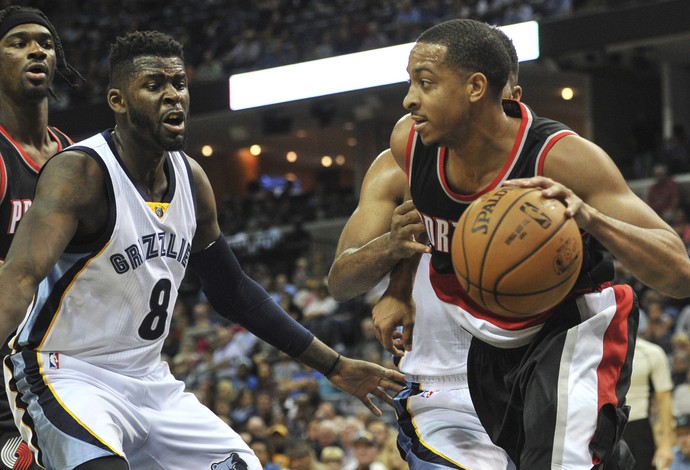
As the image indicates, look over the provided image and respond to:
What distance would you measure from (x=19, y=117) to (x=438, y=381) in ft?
6.95

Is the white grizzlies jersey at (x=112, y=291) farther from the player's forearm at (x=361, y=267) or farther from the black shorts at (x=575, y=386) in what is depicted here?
the black shorts at (x=575, y=386)

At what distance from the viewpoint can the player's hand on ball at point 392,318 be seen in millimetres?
4035

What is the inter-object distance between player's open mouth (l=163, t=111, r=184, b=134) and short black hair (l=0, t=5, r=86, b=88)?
892mm

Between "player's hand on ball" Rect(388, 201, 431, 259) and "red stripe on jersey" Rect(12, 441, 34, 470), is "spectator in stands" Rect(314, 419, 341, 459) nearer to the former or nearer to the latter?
"red stripe on jersey" Rect(12, 441, 34, 470)

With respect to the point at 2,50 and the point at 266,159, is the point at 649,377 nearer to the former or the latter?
the point at 2,50

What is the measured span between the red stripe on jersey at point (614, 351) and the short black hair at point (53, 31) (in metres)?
2.54

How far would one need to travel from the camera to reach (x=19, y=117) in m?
4.61

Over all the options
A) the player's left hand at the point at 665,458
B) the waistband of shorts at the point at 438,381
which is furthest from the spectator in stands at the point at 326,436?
the waistband of shorts at the point at 438,381

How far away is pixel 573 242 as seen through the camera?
3.21 meters

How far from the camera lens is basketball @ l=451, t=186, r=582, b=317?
3178mm

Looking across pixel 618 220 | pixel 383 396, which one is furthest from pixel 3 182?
pixel 618 220

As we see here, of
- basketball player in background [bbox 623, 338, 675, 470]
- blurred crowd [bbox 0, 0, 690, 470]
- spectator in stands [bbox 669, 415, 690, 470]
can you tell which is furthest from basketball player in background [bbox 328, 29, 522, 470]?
spectator in stands [bbox 669, 415, 690, 470]

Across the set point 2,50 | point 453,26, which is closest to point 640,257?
point 453,26

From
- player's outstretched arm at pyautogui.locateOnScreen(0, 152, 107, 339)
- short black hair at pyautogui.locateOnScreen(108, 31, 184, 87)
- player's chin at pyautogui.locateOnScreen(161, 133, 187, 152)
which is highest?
short black hair at pyautogui.locateOnScreen(108, 31, 184, 87)
